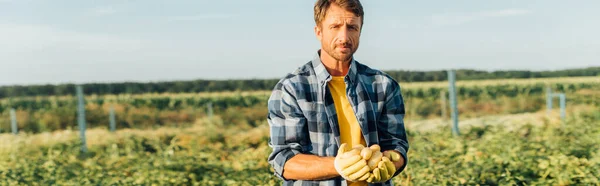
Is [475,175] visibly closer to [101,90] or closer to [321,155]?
[321,155]

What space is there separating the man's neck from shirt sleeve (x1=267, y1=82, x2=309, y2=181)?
0.48 ft

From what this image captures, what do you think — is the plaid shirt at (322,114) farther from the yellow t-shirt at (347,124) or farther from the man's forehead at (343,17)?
the man's forehead at (343,17)

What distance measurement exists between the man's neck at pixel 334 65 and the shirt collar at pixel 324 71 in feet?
0.06

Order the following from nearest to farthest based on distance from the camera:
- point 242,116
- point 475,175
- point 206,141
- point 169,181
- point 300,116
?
point 300,116, point 475,175, point 169,181, point 206,141, point 242,116

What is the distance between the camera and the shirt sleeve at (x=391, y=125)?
1.74m

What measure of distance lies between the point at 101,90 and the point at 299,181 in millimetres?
Answer: 25569

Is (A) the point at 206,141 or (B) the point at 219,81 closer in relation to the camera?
(A) the point at 206,141

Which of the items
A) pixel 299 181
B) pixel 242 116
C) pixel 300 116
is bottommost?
pixel 242 116

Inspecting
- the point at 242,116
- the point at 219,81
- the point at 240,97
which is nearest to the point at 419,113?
the point at 242,116

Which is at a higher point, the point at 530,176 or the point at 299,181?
the point at 299,181

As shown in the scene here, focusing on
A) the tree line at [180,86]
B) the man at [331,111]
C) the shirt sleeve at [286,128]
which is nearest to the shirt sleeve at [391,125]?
the man at [331,111]

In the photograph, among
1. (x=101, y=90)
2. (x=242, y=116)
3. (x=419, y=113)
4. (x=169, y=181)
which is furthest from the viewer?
(x=101, y=90)

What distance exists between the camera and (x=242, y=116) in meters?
23.0

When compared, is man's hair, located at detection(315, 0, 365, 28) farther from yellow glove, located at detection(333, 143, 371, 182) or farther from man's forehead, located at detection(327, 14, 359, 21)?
yellow glove, located at detection(333, 143, 371, 182)
